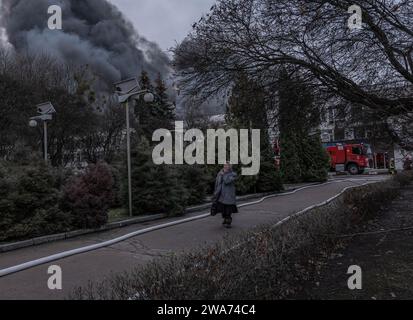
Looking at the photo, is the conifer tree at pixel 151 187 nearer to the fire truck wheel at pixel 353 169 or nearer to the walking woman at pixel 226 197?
the walking woman at pixel 226 197

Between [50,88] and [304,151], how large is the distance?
18114 millimetres

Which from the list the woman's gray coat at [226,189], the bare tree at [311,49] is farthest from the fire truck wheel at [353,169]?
the bare tree at [311,49]

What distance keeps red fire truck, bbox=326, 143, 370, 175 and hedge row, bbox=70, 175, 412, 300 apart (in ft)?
115

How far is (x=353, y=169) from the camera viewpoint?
4091 centimetres

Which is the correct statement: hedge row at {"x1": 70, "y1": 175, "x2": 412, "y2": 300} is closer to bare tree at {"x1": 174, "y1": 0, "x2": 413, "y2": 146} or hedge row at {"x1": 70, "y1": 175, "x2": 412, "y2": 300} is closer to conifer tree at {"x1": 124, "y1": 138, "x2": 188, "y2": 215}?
bare tree at {"x1": 174, "y1": 0, "x2": 413, "y2": 146}

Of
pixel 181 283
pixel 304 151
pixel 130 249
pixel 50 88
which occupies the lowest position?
pixel 130 249

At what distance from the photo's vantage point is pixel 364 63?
866cm

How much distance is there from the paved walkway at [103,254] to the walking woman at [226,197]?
392 mm

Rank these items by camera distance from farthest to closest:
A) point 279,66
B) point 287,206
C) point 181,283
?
point 287,206 < point 279,66 < point 181,283

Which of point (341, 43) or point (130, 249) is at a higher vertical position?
point (341, 43)

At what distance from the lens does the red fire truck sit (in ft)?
133

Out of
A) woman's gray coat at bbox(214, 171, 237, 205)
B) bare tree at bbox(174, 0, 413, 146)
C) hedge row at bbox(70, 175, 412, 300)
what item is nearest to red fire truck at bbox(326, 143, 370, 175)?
woman's gray coat at bbox(214, 171, 237, 205)
